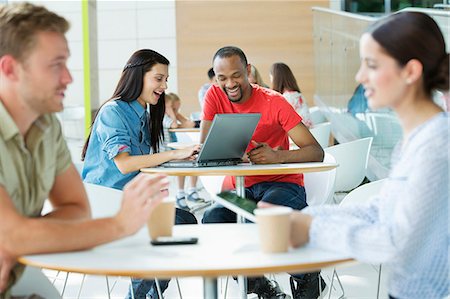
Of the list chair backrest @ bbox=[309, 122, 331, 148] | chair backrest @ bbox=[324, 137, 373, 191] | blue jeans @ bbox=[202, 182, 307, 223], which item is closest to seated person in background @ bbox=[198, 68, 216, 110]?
chair backrest @ bbox=[309, 122, 331, 148]

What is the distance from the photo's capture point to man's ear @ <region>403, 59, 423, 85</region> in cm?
206

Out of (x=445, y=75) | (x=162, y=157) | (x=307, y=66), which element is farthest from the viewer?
(x=307, y=66)

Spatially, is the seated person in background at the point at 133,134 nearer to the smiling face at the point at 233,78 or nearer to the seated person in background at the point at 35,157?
the smiling face at the point at 233,78

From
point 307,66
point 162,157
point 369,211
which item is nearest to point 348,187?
point 162,157

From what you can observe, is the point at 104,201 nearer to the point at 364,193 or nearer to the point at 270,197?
the point at 364,193

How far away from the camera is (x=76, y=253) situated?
2029 mm

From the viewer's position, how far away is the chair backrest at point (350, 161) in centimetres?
546

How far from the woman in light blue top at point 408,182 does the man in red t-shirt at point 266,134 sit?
7.17 feet

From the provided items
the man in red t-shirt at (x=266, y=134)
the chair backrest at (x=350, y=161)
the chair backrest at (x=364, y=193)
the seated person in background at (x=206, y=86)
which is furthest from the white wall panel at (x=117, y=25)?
the chair backrest at (x=364, y=193)

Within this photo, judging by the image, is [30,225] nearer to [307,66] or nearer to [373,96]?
[373,96]

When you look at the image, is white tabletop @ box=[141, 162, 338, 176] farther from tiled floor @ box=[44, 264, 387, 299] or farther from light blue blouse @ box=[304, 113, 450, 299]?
light blue blouse @ box=[304, 113, 450, 299]

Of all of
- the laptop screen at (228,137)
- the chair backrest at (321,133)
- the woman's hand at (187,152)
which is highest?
the laptop screen at (228,137)

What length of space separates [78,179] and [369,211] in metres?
0.78

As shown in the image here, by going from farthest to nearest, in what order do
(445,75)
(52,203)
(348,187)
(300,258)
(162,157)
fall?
(348,187), (162,157), (52,203), (445,75), (300,258)
